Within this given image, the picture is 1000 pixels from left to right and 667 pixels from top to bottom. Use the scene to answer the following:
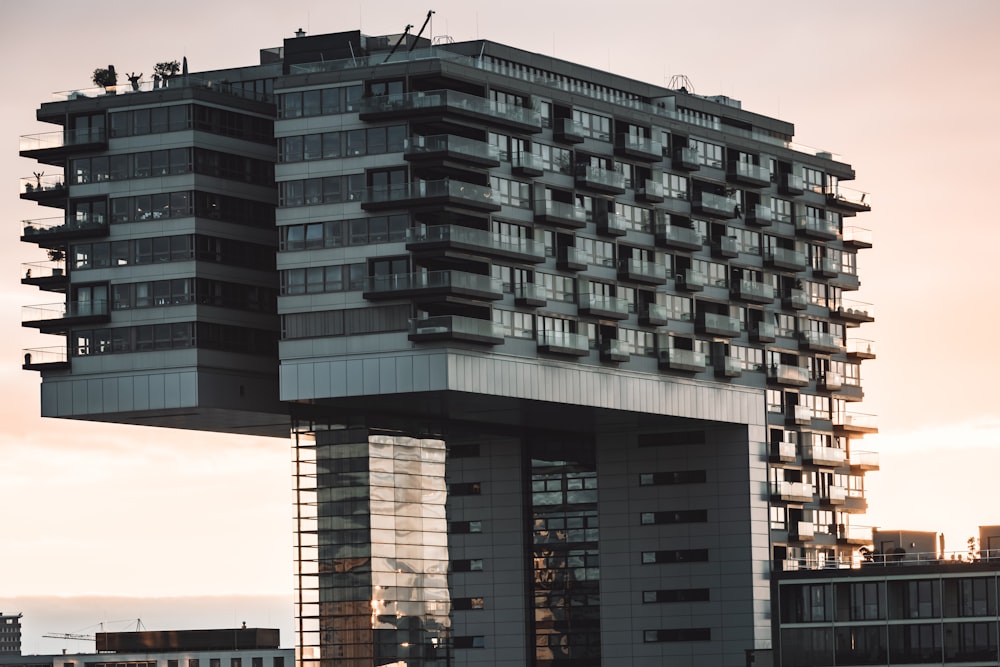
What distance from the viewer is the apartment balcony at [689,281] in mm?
162000

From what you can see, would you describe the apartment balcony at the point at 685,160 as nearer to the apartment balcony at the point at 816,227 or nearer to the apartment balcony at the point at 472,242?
the apartment balcony at the point at 816,227

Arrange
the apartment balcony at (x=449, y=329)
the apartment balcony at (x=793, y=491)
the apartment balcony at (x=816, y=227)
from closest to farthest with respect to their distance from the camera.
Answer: the apartment balcony at (x=449, y=329) → the apartment balcony at (x=793, y=491) → the apartment balcony at (x=816, y=227)

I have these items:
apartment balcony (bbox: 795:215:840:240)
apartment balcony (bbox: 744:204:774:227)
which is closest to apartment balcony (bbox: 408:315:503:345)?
apartment balcony (bbox: 744:204:774:227)

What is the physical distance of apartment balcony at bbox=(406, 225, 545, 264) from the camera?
140m

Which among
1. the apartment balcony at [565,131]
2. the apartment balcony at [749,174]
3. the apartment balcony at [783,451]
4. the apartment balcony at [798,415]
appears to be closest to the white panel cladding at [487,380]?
the apartment balcony at [783,451]

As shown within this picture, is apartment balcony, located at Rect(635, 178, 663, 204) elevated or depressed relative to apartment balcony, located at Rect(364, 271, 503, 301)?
elevated

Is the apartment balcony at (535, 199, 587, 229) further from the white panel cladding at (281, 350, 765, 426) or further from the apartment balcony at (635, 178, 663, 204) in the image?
the white panel cladding at (281, 350, 765, 426)

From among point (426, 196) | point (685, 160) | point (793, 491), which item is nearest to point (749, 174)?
point (685, 160)

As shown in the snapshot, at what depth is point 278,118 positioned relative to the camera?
14688cm

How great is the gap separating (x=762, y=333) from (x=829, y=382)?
11.2 m

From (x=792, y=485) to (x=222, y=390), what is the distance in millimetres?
48141

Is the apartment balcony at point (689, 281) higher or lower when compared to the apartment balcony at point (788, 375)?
higher

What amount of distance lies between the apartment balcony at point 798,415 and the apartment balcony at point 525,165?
3467 cm

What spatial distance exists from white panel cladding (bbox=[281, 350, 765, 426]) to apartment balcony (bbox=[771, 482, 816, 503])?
11.8 metres
